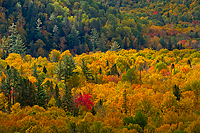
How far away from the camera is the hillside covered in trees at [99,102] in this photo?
68.9 m

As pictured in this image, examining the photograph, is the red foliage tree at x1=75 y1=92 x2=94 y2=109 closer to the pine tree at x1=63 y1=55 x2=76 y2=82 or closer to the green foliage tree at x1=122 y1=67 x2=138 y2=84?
the pine tree at x1=63 y1=55 x2=76 y2=82

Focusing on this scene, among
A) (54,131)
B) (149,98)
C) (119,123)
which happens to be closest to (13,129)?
(54,131)

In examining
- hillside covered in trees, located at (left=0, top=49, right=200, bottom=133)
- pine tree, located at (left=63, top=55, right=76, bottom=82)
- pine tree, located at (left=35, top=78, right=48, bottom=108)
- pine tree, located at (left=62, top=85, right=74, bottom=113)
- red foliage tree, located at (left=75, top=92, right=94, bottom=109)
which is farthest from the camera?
pine tree, located at (left=63, top=55, right=76, bottom=82)

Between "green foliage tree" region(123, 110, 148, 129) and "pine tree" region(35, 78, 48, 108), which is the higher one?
"pine tree" region(35, 78, 48, 108)

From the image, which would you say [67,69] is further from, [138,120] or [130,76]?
[138,120]

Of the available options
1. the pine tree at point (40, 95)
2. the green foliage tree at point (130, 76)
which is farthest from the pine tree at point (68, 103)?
the green foliage tree at point (130, 76)

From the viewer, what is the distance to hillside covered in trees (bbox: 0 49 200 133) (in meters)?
68.9

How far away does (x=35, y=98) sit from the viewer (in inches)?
3880

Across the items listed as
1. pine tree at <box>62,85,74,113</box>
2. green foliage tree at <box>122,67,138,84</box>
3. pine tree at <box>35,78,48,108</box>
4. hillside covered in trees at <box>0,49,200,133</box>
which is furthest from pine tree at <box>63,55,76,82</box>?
pine tree at <box>62,85,74,113</box>

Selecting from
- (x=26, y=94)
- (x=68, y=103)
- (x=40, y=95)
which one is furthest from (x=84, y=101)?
(x=26, y=94)

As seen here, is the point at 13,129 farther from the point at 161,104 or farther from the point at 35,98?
the point at 161,104

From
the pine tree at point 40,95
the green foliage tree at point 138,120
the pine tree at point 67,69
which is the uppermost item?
the pine tree at point 67,69

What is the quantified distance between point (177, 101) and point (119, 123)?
26573 millimetres

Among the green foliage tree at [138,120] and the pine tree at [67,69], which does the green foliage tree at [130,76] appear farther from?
the green foliage tree at [138,120]
